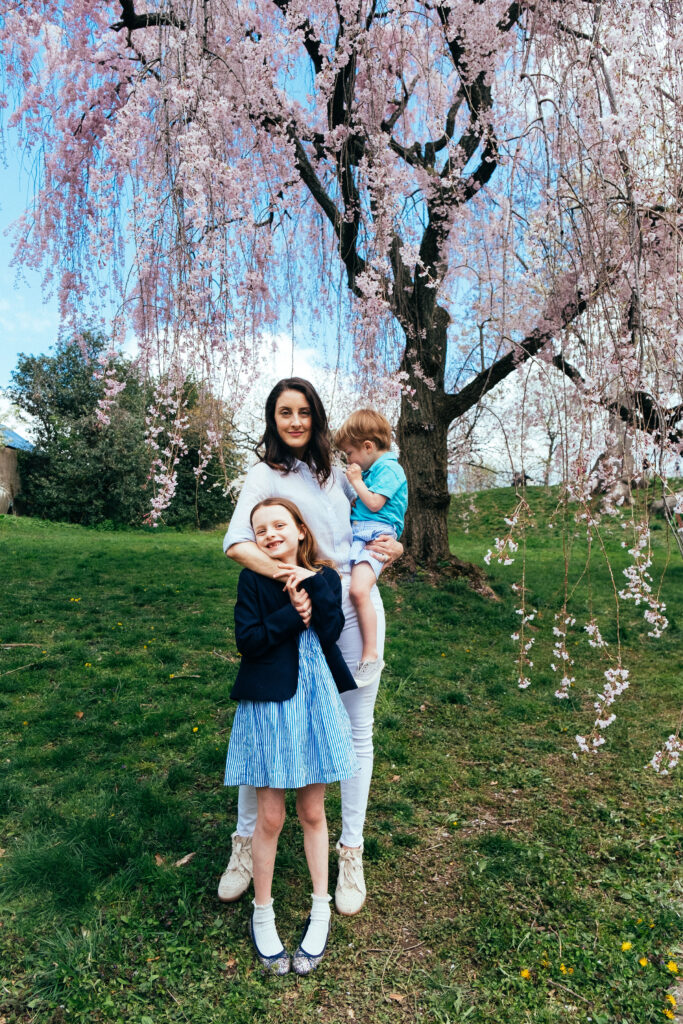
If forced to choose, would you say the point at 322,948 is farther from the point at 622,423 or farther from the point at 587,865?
the point at 622,423

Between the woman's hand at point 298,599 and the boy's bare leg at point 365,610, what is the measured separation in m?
0.28

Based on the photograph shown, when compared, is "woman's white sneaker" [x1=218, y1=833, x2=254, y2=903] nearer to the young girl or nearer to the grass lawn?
the grass lawn

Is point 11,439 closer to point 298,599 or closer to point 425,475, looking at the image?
point 425,475

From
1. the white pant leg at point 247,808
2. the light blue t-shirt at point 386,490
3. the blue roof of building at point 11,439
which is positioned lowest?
the white pant leg at point 247,808

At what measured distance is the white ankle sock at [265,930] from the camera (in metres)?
1.91

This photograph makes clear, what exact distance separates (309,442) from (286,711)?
85 centimetres

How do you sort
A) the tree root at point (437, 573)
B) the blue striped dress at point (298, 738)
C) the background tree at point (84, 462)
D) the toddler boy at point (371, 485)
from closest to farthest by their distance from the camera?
the blue striped dress at point (298, 738), the toddler boy at point (371, 485), the tree root at point (437, 573), the background tree at point (84, 462)

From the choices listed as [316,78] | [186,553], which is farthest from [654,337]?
[186,553]

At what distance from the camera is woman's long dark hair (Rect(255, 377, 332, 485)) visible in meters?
2.04

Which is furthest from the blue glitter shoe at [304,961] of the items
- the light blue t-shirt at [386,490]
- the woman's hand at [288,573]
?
the light blue t-shirt at [386,490]

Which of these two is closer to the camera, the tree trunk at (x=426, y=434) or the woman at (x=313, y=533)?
the woman at (x=313, y=533)

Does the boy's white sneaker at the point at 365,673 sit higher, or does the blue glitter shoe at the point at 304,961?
the boy's white sneaker at the point at 365,673

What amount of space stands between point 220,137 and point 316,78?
7.83 feet

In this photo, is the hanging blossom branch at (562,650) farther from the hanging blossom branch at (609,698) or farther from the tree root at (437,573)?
the tree root at (437,573)
